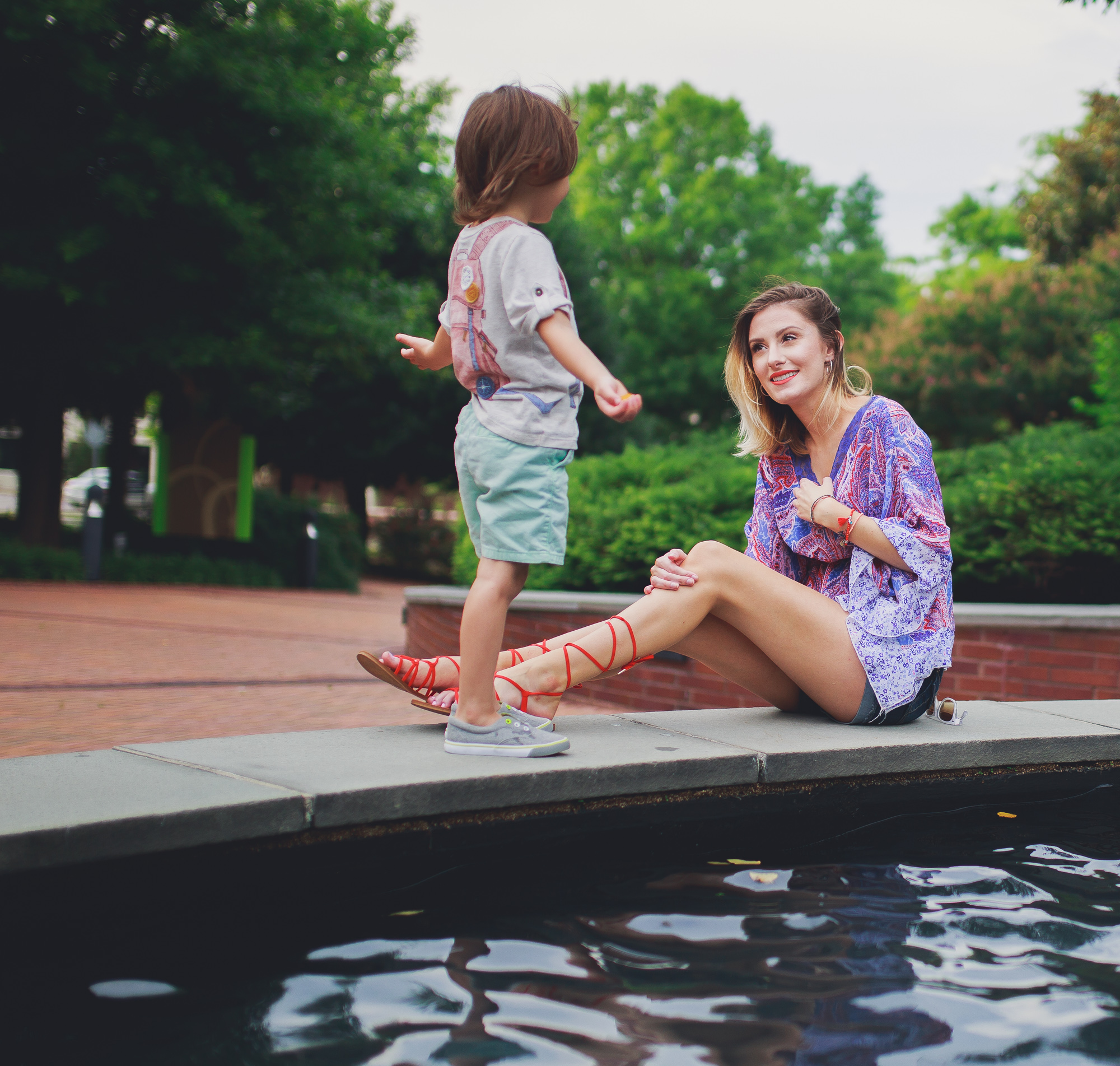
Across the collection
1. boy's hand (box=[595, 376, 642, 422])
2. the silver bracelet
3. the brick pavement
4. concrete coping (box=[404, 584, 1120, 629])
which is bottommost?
the brick pavement

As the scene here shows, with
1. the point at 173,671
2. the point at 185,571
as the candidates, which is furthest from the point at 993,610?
the point at 185,571

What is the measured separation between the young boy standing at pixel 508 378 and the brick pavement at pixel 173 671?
135 centimetres

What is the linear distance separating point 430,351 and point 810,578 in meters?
1.39

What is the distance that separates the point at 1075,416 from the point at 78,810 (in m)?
18.7

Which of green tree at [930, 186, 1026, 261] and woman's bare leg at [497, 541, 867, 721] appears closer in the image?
woman's bare leg at [497, 541, 867, 721]

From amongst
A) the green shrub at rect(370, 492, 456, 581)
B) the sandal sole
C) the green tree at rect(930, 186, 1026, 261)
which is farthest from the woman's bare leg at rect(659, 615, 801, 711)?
the green tree at rect(930, 186, 1026, 261)

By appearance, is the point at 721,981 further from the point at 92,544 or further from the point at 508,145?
the point at 92,544

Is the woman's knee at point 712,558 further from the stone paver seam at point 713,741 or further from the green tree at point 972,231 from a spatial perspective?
the green tree at point 972,231

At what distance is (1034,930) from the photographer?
219 centimetres

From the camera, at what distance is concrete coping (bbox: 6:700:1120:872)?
1.93 meters

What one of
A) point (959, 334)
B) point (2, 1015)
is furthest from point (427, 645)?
point (959, 334)

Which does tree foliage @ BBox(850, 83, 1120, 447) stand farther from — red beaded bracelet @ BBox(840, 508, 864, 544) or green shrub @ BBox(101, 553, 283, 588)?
red beaded bracelet @ BBox(840, 508, 864, 544)

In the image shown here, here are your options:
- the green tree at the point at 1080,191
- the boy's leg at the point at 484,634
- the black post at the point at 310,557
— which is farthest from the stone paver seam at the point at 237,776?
the green tree at the point at 1080,191

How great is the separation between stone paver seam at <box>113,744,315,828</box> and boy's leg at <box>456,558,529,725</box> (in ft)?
1.97
